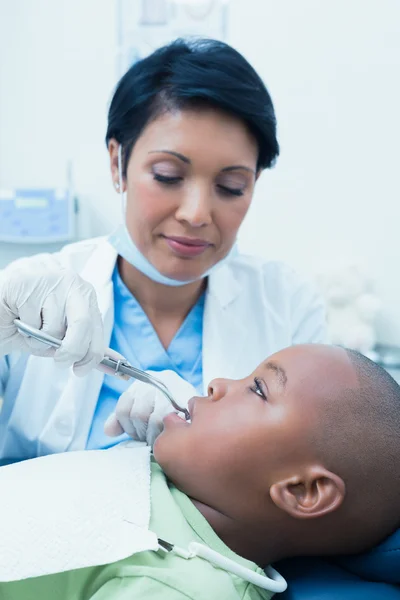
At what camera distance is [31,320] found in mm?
1053

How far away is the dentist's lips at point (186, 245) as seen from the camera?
1.27 metres

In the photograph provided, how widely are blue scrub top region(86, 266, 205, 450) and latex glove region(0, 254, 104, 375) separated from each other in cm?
29

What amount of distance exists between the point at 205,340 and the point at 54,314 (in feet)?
1.50

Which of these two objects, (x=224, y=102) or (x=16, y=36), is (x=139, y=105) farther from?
(x=16, y=36)

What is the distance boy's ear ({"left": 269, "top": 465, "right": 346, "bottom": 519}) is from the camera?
840mm

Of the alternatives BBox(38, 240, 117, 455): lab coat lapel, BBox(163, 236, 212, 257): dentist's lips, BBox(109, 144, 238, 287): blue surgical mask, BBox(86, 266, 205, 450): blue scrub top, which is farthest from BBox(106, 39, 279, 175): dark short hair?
BBox(38, 240, 117, 455): lab coat lapel

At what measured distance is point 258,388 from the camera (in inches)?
37.8

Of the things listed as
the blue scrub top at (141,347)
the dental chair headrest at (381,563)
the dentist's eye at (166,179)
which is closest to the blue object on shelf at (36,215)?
the blue scrub top at (141,347)

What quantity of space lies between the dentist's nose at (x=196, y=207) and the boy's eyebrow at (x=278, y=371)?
37cm

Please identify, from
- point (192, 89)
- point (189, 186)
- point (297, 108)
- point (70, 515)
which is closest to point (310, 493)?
point (70, 515)

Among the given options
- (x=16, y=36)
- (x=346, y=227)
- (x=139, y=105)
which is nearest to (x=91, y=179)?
(x=16, y=36)

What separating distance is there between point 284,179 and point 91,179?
86 cm

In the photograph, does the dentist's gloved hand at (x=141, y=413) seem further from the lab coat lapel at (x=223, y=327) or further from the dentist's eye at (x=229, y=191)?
the dentist's eye at (x=229, y=191)

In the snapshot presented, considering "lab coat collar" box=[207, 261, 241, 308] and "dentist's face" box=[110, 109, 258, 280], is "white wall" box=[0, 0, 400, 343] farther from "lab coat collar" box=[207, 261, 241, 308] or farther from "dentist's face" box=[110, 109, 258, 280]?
"dentist's face" box=[110, 109, 258, 280]
